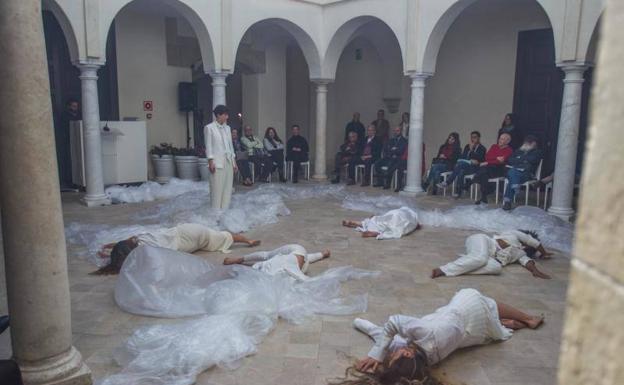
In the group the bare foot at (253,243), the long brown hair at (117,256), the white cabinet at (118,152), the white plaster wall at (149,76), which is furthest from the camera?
the white plaster wall at (149,76)

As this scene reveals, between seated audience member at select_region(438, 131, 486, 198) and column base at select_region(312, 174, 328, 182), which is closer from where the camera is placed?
seated audience member at select_region(438, 131, 486, 198)

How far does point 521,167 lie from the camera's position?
843 centimetres

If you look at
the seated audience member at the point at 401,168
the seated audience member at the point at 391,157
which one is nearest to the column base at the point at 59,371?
the seated audience member at the point at 401,168

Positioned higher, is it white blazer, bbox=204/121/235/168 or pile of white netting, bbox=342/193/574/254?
white blazer, bbox=204/121/235/168

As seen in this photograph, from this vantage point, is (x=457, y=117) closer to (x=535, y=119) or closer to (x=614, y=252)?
(x=535, y=119)

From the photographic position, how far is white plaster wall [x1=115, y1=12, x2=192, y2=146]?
10.8m

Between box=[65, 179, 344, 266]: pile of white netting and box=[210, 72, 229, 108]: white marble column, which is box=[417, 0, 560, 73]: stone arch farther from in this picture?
box=[210, 72, 229, 108]: white marble column

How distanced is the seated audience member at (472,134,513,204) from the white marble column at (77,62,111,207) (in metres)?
6.59

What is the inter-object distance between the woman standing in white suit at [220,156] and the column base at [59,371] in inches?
181

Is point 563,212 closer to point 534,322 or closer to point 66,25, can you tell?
point 534,322

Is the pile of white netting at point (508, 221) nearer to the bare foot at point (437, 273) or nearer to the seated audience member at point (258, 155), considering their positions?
the bare foot at point (437, 273)

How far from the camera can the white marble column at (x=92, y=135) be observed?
8391 millimetres

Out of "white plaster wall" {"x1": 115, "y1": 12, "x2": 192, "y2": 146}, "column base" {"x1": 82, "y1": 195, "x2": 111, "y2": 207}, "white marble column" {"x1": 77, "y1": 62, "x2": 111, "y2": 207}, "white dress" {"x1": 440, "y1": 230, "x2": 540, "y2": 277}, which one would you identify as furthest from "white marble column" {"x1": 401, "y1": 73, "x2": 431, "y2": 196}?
"white marble column" {"x1": 77, "y1": 62, "x2": 111, "y2": 207}

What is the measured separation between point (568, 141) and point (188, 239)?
19.2ft
